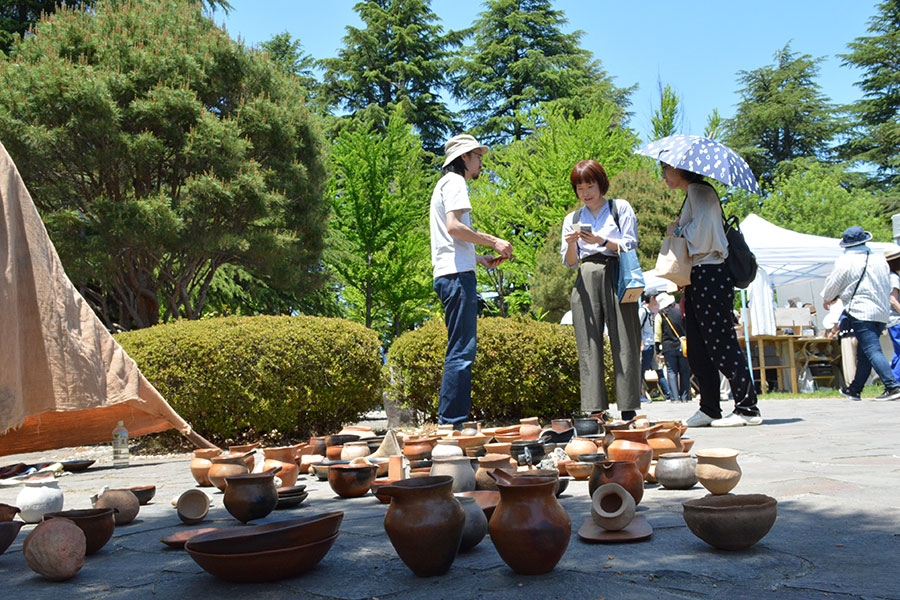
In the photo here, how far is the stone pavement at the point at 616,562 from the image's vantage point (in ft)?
5.49

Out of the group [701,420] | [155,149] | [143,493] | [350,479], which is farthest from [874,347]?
[155,149]

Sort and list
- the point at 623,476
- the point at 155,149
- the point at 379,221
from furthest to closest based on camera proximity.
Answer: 1. the point at 379,221
2. the point at 155,149
3. the point at 623,476

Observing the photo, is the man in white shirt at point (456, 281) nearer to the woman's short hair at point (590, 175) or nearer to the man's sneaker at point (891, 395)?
the woman's short hair at point (590, 175)

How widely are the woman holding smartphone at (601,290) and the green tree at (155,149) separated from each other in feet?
31.5

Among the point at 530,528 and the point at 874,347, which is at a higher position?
the point at 874,347

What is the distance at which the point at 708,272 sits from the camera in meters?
5.25

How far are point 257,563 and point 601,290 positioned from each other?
377 cm

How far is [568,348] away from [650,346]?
6.09 m

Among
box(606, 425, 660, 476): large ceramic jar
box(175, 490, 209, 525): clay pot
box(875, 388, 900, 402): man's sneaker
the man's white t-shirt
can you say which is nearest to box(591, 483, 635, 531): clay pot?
box(606, 425, 660, 476): large ceramic jar

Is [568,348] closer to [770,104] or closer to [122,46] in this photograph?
[122,46]

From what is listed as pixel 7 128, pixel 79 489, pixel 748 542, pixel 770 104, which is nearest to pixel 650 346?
pixel 79 489

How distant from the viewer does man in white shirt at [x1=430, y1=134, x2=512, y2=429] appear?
4.71 m

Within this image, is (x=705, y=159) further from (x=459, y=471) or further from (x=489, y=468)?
(x=459, y=471)

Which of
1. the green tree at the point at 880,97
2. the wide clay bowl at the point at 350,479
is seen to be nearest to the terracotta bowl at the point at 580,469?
the wide clay bowl at the point at 350,479
